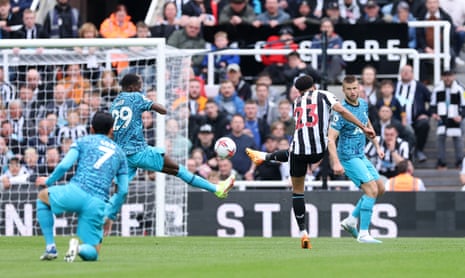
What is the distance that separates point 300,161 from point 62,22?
11.1 meters

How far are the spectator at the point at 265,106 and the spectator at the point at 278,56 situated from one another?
0.77 meters

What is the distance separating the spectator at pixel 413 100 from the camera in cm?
2516

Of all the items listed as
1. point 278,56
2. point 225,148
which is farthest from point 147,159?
point 278,56

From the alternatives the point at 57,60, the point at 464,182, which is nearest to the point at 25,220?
the point at 57,60

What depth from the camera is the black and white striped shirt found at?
17984mm

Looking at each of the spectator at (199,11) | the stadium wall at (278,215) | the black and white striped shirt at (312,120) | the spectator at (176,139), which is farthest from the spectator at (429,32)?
the black and white striped shirt at (312,120)

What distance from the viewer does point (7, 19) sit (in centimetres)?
2844

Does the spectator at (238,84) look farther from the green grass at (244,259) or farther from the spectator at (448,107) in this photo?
the green grass at (244,259)

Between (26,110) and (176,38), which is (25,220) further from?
(176,38)

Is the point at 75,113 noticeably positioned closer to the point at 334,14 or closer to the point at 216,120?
the point at 216,120

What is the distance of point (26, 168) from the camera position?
2472 cm

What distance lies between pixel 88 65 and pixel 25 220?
297 cm

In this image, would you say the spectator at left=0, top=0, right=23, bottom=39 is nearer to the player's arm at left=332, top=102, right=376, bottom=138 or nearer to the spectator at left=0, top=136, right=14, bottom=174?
the spectator at left=0, top=136, right=14, bottom=174

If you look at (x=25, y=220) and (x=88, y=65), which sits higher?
(x=88, y=65)
